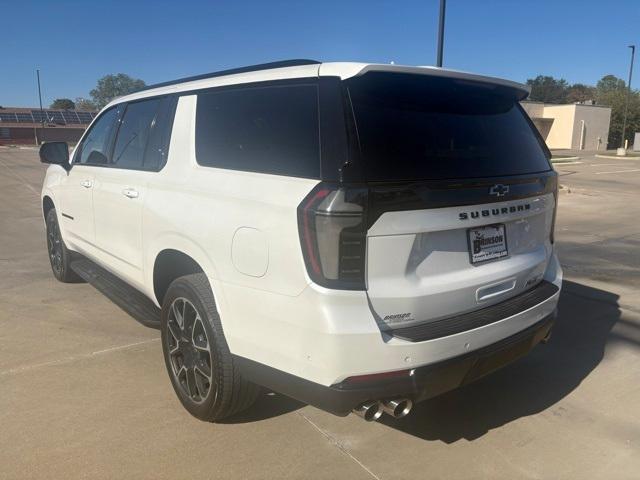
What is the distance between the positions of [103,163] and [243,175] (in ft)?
7.18

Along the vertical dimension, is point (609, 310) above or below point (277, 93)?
below

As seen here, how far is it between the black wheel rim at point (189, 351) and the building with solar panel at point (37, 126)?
7372cm

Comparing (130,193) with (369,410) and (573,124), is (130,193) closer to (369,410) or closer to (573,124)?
(369,410)

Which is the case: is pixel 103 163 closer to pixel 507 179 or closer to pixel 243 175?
pixel 243 175

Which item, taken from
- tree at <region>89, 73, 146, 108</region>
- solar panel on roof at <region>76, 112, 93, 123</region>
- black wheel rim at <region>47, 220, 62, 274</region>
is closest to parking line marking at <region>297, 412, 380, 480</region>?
black wheel rim at <region>47, 220, 62, 274</region>

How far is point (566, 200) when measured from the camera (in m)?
13.6

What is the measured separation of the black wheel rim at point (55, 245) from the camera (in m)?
5.69

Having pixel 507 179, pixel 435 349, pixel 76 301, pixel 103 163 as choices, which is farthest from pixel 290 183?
pixel 76 301

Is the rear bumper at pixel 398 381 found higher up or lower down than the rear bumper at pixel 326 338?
lower down

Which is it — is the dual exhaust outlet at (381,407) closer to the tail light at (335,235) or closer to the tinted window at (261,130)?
the tail light at (335,235)

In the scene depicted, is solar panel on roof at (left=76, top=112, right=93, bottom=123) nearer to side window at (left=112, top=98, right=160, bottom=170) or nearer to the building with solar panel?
the building with solar panel

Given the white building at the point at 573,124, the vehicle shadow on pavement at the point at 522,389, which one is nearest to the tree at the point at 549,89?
the white building at the point at 573,124

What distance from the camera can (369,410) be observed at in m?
2.40

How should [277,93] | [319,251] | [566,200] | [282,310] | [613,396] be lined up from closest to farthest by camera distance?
[319,251] → [282,310] → [277,93] → [613,396] → [566,200]
